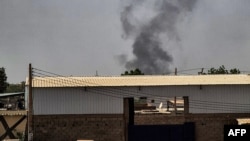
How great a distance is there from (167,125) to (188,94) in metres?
2.70

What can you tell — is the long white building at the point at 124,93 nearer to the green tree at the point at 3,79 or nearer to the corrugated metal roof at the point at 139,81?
the corrugated metal roof at the point at 139,81

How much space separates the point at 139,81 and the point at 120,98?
2208 millimetres

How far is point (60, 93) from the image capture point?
28875mm

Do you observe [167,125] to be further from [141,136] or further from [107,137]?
[107,137]

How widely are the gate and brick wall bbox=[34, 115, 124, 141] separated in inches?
46.0

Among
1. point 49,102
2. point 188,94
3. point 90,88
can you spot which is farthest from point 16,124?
point 188,94

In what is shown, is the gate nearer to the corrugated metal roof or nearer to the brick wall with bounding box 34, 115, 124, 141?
the brick wall with bounding box 34, 115, 124, 141

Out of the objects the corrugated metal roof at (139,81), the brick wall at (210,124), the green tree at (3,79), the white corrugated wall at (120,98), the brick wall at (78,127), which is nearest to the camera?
the brick wall at (78,127)

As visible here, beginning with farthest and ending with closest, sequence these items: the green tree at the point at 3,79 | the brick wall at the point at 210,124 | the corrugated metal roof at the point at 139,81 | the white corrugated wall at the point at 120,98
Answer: the green tree at the point at 3,79, the brick wall at the point at 210,124, the corrugated metal roof at the point at 139,81, the white corrugated wall at the point at 120,98

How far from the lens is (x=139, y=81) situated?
99.6 ft

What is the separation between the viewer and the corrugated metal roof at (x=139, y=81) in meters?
29.3

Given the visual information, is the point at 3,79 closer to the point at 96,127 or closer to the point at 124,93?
the point at 96,127

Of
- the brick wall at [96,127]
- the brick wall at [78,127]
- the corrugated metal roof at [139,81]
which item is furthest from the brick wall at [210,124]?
the brick wall at [78,127]

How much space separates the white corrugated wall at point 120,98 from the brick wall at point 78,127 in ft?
1.37
